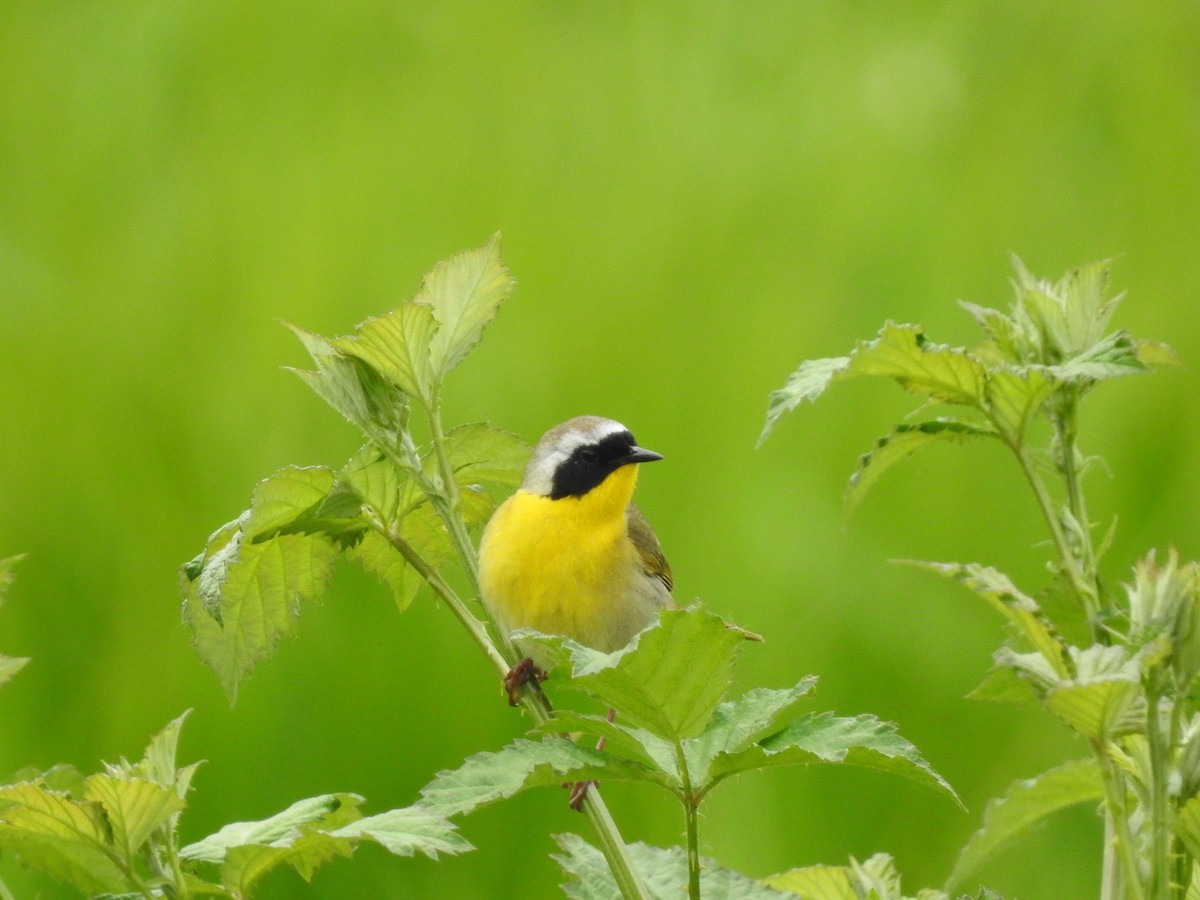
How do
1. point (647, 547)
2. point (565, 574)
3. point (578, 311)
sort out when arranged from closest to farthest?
point (565, 574)
point (647, 547)
point (578, 311)

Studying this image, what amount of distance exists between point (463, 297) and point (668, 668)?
38cm

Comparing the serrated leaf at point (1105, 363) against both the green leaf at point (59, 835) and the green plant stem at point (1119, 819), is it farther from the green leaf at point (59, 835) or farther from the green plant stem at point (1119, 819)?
the green leaf at point (59, 835)

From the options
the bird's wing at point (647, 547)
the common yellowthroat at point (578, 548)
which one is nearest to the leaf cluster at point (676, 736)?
the common yellowthroat at point (578, 548)

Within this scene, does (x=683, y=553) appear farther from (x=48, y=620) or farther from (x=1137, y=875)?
(x=1137, y=875)

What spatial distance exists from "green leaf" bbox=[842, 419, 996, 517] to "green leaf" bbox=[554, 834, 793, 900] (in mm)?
297

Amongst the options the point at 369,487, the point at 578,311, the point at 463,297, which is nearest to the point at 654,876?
the point at 369,487

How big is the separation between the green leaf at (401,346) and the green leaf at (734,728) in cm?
32

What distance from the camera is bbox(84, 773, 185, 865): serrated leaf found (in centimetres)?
90

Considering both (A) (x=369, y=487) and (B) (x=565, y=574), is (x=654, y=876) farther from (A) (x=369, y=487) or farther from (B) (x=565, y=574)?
(B) (x=565, y=574)

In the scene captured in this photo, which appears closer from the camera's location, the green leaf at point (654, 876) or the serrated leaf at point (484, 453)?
the green leaf at point (654, 876)

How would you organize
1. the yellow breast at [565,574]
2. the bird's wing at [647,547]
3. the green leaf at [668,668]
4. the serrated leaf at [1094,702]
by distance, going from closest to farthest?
the serrated leaf at [1094,702] → the green leaf at [668,668] → the yellow breast at [565,574] → the bird's wing at [647,547]

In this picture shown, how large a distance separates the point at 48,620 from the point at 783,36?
232 centimetres

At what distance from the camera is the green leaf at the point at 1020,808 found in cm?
91

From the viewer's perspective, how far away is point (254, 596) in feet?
3.67
